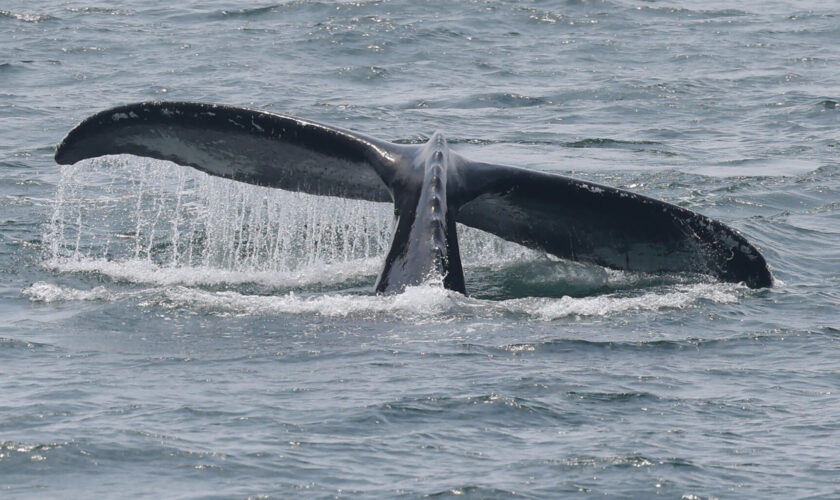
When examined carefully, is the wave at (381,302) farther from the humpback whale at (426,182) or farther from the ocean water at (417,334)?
the humpback whale at (426,182)

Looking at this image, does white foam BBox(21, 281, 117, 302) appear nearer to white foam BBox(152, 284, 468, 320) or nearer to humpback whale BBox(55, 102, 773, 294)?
white foam BBox(152, 284, 468, 320)

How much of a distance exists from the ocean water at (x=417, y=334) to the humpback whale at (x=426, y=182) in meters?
0.33

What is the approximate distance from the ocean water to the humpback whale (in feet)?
1.08

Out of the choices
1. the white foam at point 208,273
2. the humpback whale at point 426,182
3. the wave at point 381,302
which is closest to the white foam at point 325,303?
the wave at point 381,302

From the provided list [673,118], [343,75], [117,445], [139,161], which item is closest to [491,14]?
[343,75]

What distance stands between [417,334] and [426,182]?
100 centimetres

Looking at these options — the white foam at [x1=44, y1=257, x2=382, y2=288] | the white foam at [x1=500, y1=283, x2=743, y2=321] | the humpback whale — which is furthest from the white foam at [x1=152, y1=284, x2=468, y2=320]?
the white foam at [x1=500, y1=283, x2=743, y2=321]

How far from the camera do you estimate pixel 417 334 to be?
30.9ft

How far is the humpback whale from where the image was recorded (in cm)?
988

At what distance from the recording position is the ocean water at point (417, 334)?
7.39 m

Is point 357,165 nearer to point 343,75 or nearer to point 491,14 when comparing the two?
point 343,75

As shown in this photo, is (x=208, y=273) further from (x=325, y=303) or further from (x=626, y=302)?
(x=626, y=302)

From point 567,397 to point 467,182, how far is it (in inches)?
79.1

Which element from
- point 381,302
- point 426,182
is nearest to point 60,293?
point 381,302
